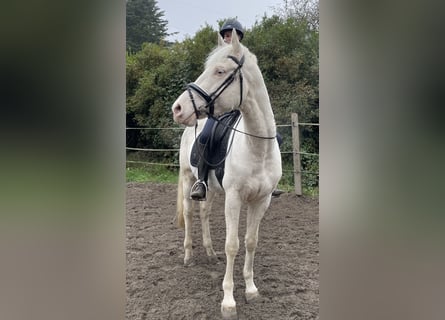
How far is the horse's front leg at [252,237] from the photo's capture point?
1777 millimetres

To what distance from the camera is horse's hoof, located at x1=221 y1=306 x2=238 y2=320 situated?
165 cm

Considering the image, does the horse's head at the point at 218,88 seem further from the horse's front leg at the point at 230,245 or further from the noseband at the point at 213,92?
the horse's front leg at the point at 230,245

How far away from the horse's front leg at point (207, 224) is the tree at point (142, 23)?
1202mm

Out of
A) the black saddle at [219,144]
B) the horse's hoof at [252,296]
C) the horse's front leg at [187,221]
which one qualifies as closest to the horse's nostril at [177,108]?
the black saddle at [219,144]

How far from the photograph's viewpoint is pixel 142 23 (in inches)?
53.6

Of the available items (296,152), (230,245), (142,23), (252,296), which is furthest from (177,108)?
(252,296)

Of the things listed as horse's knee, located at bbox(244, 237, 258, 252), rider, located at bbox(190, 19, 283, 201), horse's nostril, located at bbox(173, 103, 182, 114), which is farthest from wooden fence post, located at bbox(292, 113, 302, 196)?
horse's nostril, located at bbox(173, 103, 182, 114)
